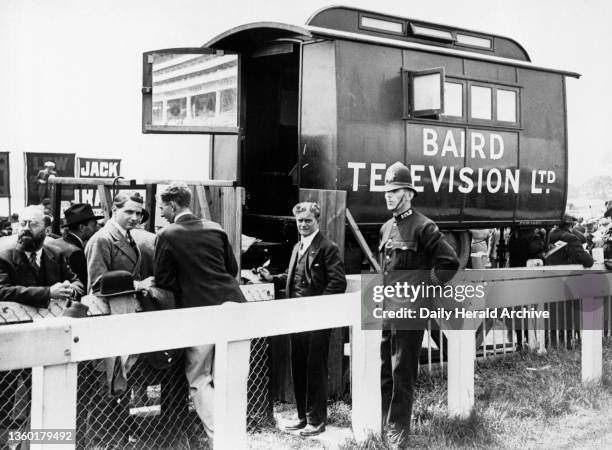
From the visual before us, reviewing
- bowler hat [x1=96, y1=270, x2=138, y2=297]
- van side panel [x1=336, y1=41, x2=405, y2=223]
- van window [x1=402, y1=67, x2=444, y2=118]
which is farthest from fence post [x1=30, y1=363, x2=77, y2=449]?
van window [x1=402, y1=67, x2=444, y2=118]

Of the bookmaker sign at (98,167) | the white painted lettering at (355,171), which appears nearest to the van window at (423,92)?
the white painted lettering at (355,171)

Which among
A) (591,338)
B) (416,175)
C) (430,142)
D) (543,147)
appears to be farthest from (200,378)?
(543,147)

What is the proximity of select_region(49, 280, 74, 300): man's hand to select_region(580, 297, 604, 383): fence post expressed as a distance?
4.31 metres

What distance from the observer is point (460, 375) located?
548 centimetres

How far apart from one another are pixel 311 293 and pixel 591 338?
2553mm

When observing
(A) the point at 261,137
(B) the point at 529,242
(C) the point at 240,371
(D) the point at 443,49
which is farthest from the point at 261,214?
(C) the point at 240,371

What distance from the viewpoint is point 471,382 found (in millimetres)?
5539

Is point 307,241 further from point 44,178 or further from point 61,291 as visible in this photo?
point 44,178

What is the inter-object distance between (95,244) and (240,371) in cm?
194

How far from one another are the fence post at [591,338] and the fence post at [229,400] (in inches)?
144

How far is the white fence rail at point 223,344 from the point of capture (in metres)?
3.51

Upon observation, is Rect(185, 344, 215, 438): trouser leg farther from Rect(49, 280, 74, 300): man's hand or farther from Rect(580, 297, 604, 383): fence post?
Rect(580, 297, 604, 383): fence post

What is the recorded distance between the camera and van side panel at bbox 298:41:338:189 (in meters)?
7.91

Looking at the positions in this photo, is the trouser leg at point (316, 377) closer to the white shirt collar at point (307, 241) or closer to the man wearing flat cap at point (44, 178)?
the white shirt collar at point (307, 241)
